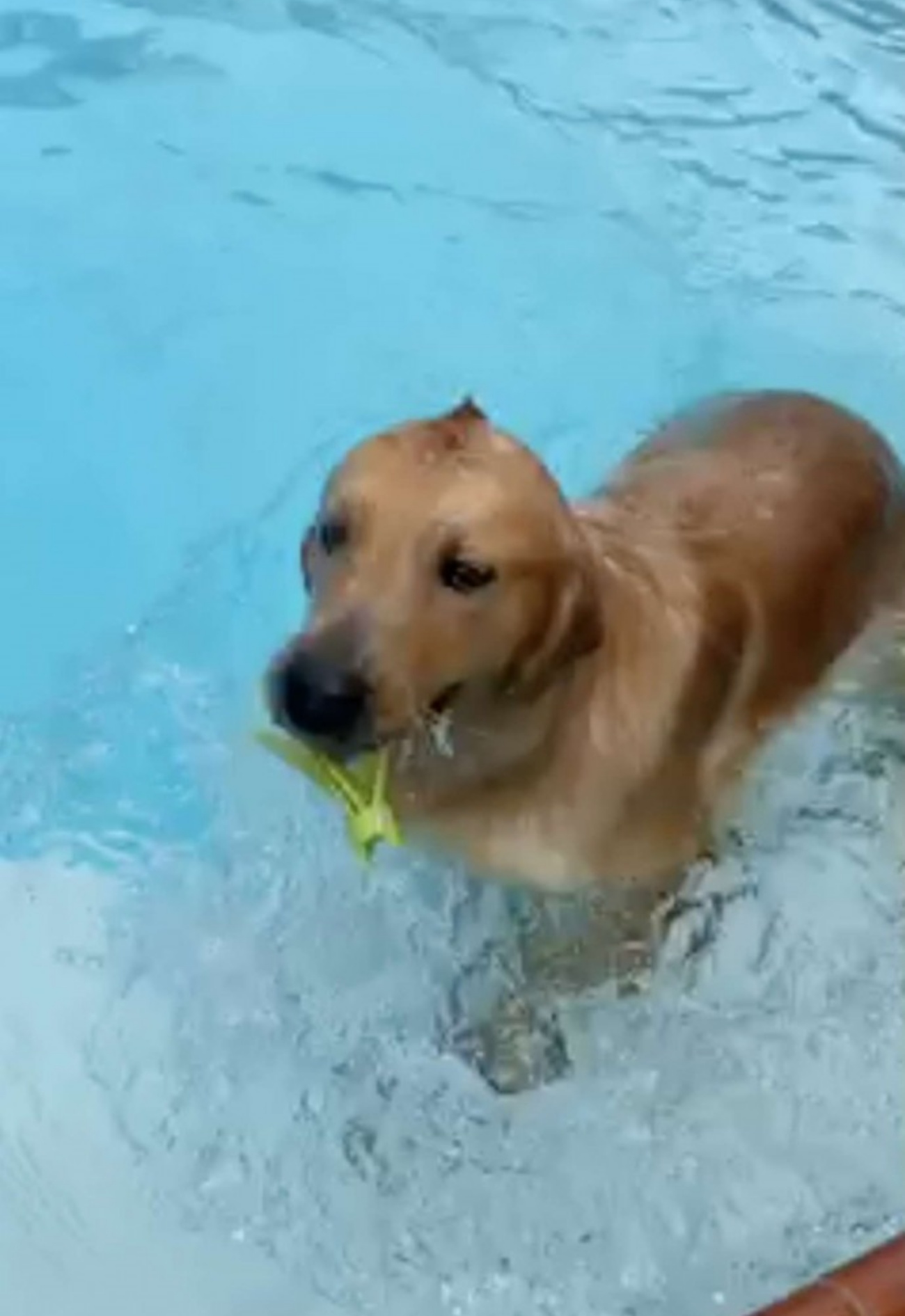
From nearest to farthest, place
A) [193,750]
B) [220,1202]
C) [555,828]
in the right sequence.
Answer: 1. [555,828]
2. [220,1202]
3. [193,750]

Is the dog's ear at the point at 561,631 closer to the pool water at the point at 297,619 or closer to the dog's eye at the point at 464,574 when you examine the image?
the dog's eye at the point at 464,574

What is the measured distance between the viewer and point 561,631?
336cm

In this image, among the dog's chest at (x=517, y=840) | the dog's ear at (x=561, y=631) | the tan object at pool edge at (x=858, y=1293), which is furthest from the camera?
the dog's chest at (x=517, y=840)

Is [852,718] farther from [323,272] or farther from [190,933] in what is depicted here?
[323,272]

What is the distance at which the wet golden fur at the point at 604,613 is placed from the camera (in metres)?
3.16

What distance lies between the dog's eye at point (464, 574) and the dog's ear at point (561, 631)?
0.13 meters

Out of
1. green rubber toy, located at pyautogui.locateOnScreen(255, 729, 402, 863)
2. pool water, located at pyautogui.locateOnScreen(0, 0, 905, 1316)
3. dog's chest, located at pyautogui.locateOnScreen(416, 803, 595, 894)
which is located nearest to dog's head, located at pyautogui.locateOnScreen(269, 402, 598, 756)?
green rubber toy, located at pyautogui.locateOnScreen(255, 729, 402, 863)

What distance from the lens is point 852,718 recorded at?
429 centimetres

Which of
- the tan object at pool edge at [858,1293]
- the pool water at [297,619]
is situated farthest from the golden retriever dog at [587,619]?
the tan object at pool edge at [858,1293]

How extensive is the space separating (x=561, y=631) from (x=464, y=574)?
0.24 meters

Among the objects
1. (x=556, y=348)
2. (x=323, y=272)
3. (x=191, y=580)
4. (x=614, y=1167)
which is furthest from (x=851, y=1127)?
(x=323, y=272)

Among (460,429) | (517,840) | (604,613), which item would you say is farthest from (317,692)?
(517,840)

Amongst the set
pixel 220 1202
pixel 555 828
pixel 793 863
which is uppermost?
pixel 555 828

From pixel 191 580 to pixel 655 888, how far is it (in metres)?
1.33
